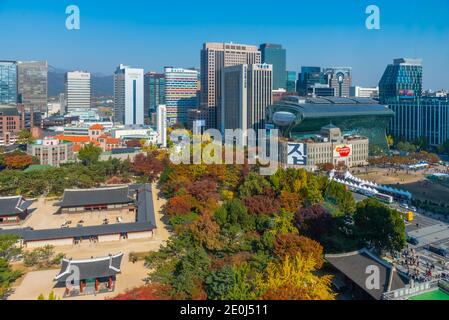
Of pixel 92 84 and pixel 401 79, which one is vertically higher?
pixel 92 84

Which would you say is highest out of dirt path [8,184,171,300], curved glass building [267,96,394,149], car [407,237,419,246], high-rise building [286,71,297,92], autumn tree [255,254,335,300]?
high-rise building [286,71,297,92]

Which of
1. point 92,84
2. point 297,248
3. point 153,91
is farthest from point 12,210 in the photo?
point 92,84

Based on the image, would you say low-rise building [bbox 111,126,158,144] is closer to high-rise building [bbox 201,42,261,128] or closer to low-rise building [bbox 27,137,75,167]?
low-rise building [bbox 27,137,75,167]

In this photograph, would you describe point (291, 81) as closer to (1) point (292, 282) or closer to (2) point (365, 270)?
(2) point (365, 270)

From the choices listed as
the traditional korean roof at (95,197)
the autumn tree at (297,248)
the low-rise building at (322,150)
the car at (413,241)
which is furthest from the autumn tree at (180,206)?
the low-rise building at (322,150)

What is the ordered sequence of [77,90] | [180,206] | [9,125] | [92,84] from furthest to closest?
[92,84]
[77,90]
[9,125]
[180,206]

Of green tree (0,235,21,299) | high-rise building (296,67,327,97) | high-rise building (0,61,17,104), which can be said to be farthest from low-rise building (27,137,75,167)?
high-rise building (296,67,327,97)

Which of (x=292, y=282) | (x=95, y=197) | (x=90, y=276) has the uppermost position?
(x=95, y=197)

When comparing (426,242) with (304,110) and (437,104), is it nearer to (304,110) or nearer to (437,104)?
(304,110)
